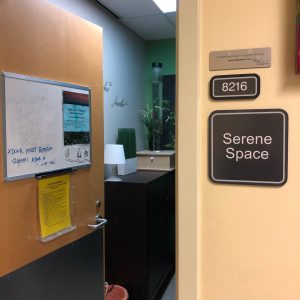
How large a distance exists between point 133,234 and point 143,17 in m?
1.89

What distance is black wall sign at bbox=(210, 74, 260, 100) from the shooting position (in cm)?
83

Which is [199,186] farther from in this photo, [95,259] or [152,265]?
[152,265]

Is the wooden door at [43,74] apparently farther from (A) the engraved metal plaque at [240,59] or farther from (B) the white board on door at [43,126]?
(A) the engraved metal plaque at [240,59]

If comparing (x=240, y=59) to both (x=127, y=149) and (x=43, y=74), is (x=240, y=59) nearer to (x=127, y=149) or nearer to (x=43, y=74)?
(x=43, y=74)

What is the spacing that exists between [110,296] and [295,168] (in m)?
2.09

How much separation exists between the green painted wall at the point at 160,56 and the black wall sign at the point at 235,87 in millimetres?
2884

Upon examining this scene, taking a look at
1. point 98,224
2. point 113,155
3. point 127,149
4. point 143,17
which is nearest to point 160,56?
point 143,17

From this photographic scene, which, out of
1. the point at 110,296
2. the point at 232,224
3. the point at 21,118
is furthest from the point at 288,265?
the point at 110,296

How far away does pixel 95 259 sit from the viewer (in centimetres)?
206

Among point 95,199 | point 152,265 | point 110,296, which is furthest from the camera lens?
point 152,265

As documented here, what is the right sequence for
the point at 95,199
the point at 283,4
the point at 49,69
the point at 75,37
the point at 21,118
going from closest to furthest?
the point at 283,4, the point at 21,118, the point at 49,69, the point at 75,37, the point at 95,199

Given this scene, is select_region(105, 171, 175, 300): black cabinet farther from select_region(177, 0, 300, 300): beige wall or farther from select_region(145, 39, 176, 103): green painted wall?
select_region(177, 0, 300, 300): beige wall

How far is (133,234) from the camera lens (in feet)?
8.43

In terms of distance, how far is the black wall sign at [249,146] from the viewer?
2.69ft
